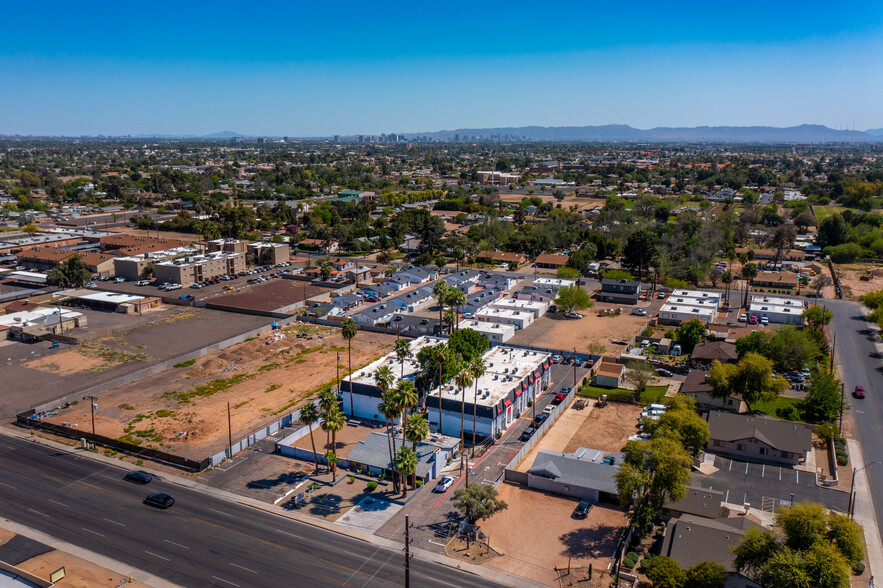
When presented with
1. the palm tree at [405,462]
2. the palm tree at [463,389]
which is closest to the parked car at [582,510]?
the palm tree at [463,389]

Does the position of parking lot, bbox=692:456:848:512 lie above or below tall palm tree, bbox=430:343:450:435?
below

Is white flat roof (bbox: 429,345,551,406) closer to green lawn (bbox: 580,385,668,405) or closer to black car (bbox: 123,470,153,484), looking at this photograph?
green lawn (bbox: 580,385,668,405)

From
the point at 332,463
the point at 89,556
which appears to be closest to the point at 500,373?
the point at 332,463

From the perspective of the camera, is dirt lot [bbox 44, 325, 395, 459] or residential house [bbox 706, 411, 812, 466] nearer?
residential house [bbox 706, 411, 812, 466]

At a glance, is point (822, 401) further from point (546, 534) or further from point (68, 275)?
point (68, 275)

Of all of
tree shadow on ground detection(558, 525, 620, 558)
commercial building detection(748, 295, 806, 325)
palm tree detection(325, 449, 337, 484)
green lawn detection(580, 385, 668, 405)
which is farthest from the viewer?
commercial building detection(748, 295, 806, 325)

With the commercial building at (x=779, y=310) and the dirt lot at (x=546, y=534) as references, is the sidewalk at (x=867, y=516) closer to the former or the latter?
the dirt lot at (x=546, y=534)

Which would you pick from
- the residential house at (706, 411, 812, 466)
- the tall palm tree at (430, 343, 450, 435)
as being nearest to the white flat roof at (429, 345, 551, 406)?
the tall palm tree at (430, 343, 450, 435)

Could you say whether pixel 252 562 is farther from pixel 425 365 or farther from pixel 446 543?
pixel 425 365

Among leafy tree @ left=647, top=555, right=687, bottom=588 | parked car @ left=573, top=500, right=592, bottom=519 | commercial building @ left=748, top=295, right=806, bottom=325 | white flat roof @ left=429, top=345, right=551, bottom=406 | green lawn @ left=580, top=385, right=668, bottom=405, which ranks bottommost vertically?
parked car @ left=573, top=500, right=592, bottom=519
